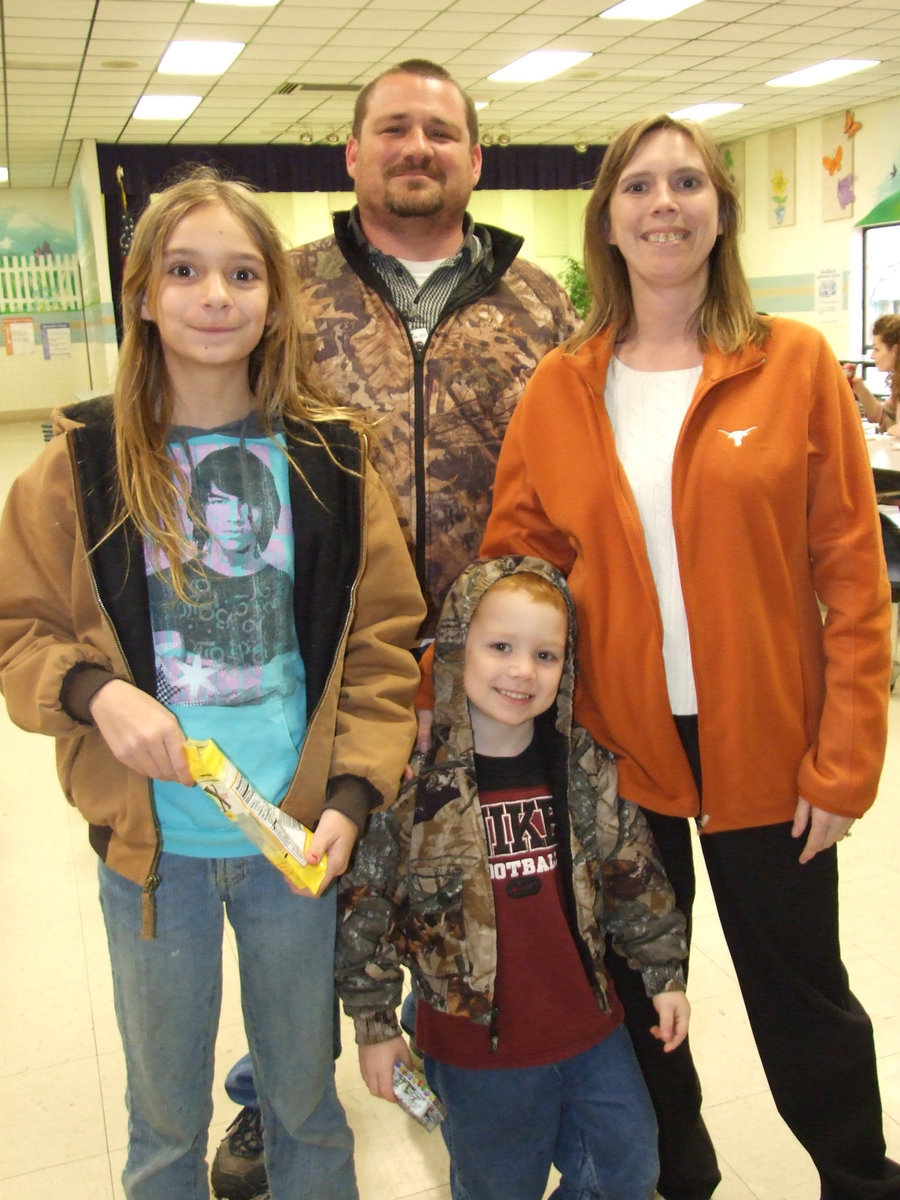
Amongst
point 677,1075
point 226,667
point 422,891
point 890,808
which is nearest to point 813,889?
point 677,1075

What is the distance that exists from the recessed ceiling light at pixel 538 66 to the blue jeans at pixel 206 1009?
8591 millimetres

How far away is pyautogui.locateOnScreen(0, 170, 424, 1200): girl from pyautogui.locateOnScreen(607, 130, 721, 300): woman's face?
0.53m

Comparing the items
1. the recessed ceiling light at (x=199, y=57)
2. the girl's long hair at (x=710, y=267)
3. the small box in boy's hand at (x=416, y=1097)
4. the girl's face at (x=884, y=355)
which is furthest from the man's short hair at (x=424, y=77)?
the recessed ceiling light at (x=199, y=57)

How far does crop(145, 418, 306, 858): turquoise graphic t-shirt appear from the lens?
1381mm

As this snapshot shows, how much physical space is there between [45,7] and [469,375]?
6287mm

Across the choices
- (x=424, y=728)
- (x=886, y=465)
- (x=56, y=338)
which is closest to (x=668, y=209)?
(x=424, y=728)

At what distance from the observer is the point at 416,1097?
1.46 meters

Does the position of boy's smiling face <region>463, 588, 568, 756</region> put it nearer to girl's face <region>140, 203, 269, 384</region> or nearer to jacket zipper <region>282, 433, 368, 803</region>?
jacket zipper <region>282, 433, 368, 803</region>

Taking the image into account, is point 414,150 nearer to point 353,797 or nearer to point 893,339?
point 353,797

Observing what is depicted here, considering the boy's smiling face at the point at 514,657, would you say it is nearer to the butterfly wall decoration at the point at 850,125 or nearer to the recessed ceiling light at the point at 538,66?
the recessed ceiling light at the point at 538,66

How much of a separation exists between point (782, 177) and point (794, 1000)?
12.7m

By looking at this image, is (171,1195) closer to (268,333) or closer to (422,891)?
(422,891)

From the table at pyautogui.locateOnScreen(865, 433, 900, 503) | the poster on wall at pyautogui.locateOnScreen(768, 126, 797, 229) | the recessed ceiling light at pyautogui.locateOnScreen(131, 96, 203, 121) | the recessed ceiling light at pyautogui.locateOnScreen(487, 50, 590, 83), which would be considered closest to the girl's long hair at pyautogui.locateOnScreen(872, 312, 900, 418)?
the table at pyautogui.locateOnScreen(865, 433, 900, 503)

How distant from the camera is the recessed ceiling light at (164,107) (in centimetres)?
951
